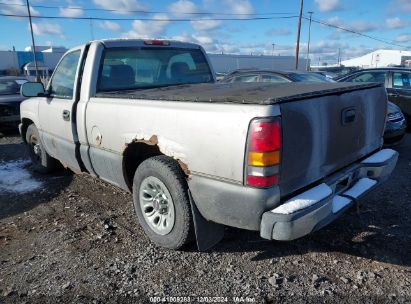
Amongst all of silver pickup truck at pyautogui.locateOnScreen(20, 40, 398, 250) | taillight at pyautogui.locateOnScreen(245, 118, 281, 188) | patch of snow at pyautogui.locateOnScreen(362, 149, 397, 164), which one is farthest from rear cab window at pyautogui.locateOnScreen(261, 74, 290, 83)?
taillight at pyautogui.locateOnScreen(245, 118, 281, 188)

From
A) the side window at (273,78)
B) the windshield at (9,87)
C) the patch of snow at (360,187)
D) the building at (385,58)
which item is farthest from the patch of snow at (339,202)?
the building at (385,58)

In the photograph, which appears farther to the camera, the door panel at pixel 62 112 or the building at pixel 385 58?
the building at pixel 385 58

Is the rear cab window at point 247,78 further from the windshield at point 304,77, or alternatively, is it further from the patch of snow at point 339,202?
the patch of snow at point 339,202

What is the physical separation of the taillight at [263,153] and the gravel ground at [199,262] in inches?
36.7

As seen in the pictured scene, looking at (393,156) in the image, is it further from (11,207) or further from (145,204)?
(11,207)

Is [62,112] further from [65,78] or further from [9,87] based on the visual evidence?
[9,87]

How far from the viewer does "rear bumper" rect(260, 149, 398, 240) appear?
7.97 feet

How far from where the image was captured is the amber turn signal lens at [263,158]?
2.37m

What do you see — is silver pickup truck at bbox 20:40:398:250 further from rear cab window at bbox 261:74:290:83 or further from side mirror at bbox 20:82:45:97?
rear cab window at bbox 261:74:290:83

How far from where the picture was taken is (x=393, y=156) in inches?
143

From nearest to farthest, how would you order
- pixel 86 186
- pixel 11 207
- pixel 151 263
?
pixel 151 263 → pixel 11 207 → pixel 86 186

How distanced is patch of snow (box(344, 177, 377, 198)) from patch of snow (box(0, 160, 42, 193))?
169 inches

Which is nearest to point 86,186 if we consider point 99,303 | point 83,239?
point 83,239

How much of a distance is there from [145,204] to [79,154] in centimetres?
124
